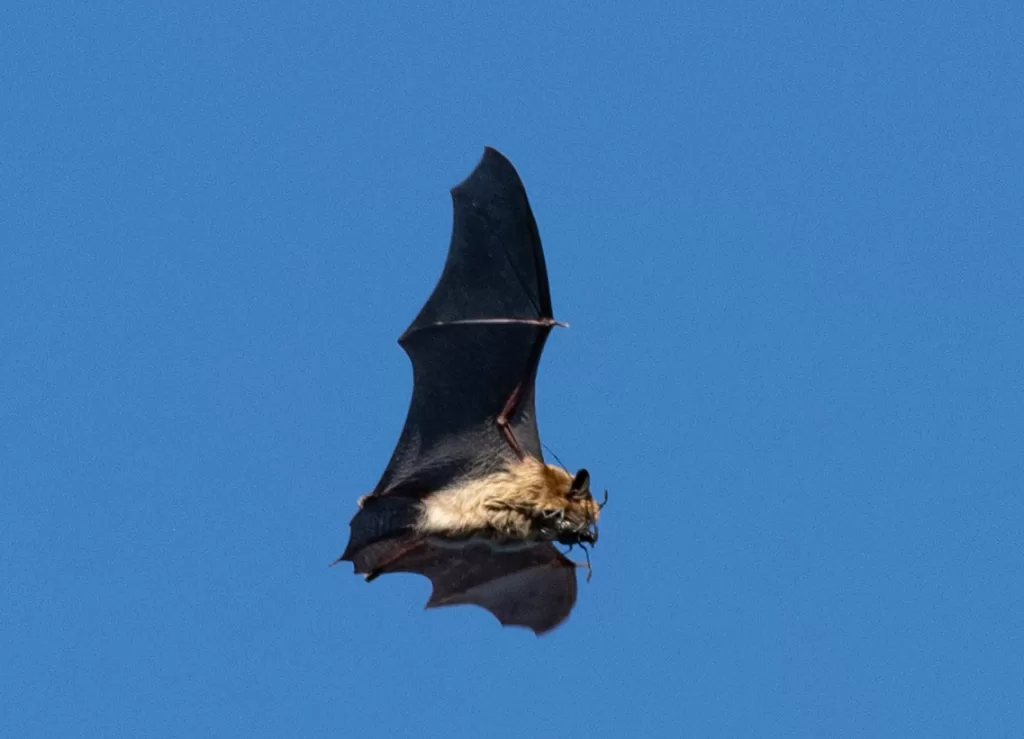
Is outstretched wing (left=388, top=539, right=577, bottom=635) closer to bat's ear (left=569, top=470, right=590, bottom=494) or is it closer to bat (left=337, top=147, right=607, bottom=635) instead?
bat (left=337, top=147, right=607, bottom=635)

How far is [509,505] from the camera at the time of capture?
11703 mm

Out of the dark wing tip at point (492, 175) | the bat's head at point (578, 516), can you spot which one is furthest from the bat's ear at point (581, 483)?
the dark wing tip at point (492, 175)

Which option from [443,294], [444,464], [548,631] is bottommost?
[548,631]

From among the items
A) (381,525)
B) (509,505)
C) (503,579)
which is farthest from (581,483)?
(381,525)

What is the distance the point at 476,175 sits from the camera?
1141 centimetres

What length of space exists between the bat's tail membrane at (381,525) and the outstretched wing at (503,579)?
0.43 feet

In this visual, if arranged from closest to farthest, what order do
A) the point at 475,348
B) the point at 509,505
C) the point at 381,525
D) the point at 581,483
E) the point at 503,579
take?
the point at 581,483
the point at 509,505
the point at 475,348
the point at 503,579
the point at 381,525

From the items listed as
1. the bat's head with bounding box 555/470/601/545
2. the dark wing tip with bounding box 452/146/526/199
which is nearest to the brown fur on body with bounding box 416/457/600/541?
the bat's head with bounding box 555/470/601/545

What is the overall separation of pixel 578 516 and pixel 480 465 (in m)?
0.77

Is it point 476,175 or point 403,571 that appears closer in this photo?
point 476,175

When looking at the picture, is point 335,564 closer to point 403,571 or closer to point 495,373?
point 403,571

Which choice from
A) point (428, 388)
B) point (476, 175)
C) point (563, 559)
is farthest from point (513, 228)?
point (563, 559)

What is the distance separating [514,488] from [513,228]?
5.13 ft

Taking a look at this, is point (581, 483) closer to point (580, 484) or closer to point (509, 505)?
point (580, 484)
